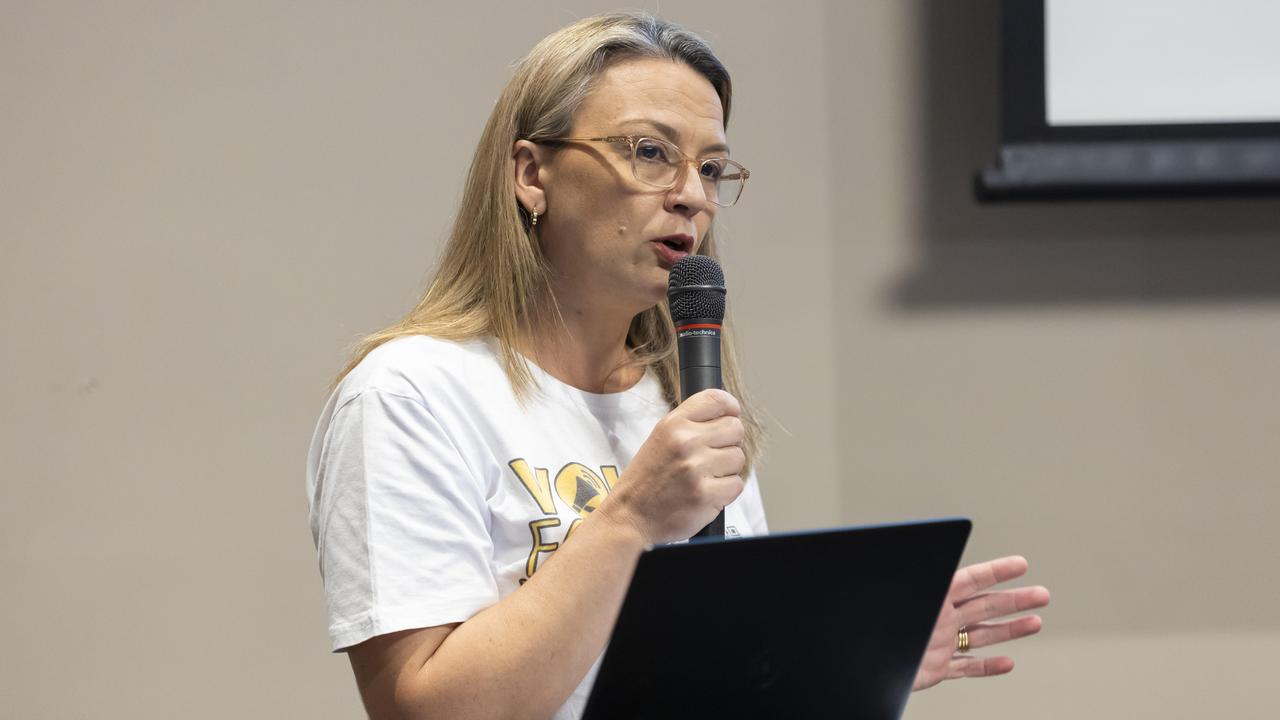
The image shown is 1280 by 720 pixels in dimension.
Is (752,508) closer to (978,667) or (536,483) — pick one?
(978,667)

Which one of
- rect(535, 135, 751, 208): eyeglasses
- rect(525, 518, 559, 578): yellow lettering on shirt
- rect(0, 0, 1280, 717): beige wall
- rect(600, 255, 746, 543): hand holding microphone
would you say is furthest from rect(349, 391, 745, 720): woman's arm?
rect(0, 0, 1280, 717): beige wall

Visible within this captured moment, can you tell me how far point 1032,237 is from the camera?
2.20 meters

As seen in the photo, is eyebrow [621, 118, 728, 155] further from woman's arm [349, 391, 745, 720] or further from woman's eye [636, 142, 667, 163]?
woman's arm [349, 391, 745, 720]

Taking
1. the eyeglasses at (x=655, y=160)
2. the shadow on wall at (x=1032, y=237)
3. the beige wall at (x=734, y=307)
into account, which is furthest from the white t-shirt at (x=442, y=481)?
the shadow on wall at (x=1032, y=237)

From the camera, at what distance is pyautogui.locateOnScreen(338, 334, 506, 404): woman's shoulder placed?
48.2 inches

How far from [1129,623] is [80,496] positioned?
1.97 metres

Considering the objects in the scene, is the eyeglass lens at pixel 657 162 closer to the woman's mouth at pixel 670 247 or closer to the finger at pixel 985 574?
the woman's mouth at pixel 670 247

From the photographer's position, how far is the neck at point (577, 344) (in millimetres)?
1442

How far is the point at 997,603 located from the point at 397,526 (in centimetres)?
77

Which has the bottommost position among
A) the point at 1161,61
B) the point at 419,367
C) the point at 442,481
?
the point at 442,481

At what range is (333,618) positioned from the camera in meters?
1.14

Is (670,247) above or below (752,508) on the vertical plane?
above

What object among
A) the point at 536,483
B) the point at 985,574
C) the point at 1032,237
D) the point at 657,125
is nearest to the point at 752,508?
the point at 985,574

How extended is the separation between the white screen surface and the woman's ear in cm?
108
